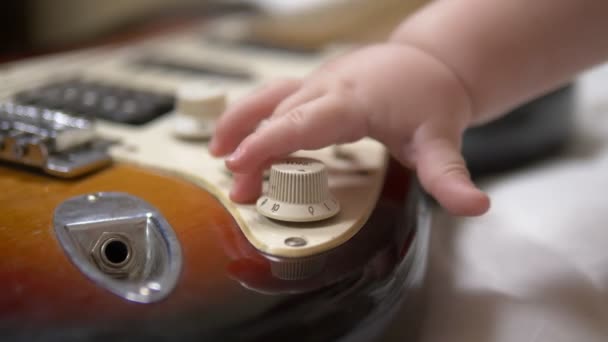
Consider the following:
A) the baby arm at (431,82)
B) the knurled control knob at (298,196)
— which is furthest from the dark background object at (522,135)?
the knurled control knob at (298,196)

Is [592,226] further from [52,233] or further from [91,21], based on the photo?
[91,21]

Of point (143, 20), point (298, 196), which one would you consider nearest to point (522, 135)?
point (298, 196)

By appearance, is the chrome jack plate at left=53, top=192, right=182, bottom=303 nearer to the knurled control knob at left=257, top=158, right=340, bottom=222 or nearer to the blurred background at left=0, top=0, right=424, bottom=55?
the knurled control knob at left=257, top=158, right=340, bottom=222

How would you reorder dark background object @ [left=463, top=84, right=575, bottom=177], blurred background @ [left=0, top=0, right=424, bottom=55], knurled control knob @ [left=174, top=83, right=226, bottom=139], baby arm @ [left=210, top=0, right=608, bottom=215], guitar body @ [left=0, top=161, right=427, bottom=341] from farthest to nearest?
1. blurred background @ [left=0, top=0, right=424, bottom=55]
2. dark background object @ [left=463, top=84, right=575, bottom=177]
3. knurled control knob @ [left=174, top=83, right=226, bottom=139]
4. baby arm @ [left=210, top=0, right=608, bottom=215]
5. guitar body @ [left=0, top=161, right=427, bottom=341]

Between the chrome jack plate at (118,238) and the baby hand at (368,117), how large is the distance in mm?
51

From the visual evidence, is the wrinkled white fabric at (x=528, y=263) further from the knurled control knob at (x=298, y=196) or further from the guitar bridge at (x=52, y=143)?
the guitar bridge at (x=52, y=143)

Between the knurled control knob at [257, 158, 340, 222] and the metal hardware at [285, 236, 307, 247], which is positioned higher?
the knurled control knob at [257, 158, 340, 222]

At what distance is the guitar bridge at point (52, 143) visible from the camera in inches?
16.1

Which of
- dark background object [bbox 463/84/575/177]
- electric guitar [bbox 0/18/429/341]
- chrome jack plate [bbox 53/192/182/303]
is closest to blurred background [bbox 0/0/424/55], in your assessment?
dark background object [bbox 463/84/575/177]

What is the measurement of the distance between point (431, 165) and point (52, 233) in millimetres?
202

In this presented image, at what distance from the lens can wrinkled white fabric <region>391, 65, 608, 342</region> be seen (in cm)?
35

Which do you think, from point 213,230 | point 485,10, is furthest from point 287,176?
point 485,10

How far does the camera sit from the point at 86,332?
0.83 ft

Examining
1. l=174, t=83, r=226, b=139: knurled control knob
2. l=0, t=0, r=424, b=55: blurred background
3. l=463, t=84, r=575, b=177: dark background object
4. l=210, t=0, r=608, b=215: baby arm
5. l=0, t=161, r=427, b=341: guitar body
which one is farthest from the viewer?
l=0, t=0, r=424, b=55: blurred background
